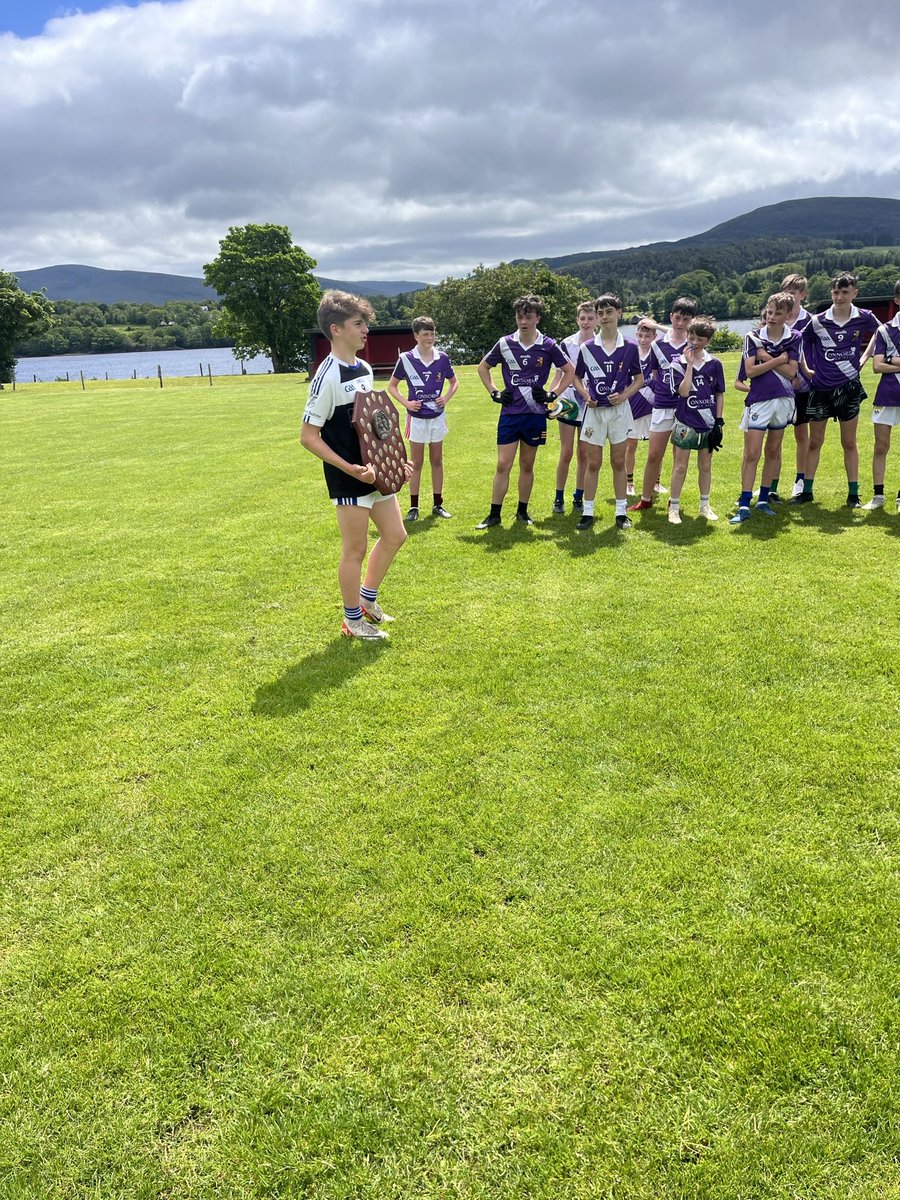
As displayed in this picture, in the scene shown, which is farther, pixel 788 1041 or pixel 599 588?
pixel 599 588

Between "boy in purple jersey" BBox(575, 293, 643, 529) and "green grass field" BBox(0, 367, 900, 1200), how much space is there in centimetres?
206

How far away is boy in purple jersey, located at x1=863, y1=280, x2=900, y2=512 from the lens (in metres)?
7.36

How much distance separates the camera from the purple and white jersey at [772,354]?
7426 millimetres

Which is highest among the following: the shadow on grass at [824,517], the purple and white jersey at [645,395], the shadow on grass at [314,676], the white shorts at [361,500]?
the purple and white jersey at [645,395]

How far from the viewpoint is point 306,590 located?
246 inches

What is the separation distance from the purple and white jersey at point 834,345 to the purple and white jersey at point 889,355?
24 centimetres

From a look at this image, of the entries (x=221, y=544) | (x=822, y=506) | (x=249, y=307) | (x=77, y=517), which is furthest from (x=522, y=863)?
(x=249, y=307)

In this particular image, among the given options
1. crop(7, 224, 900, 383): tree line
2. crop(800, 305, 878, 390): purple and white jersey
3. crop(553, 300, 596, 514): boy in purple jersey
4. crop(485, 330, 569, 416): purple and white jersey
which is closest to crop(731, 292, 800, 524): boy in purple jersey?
crop(800, 305, 878, 390): purple and white jersey

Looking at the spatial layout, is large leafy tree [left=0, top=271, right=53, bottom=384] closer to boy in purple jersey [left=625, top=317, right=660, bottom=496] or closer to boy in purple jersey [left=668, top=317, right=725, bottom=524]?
boy in purple jersey [left=625, top=317, right=660, bottom=496]

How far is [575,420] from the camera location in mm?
7801

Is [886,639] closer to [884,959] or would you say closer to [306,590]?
[884,959]

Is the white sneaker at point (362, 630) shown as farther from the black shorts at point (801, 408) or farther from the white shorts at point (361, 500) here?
the black shorts at point (801, 408)

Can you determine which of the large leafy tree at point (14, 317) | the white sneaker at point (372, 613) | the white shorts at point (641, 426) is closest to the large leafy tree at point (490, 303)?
the large leafy tree at point (14, 317)

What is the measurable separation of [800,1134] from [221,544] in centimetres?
715
